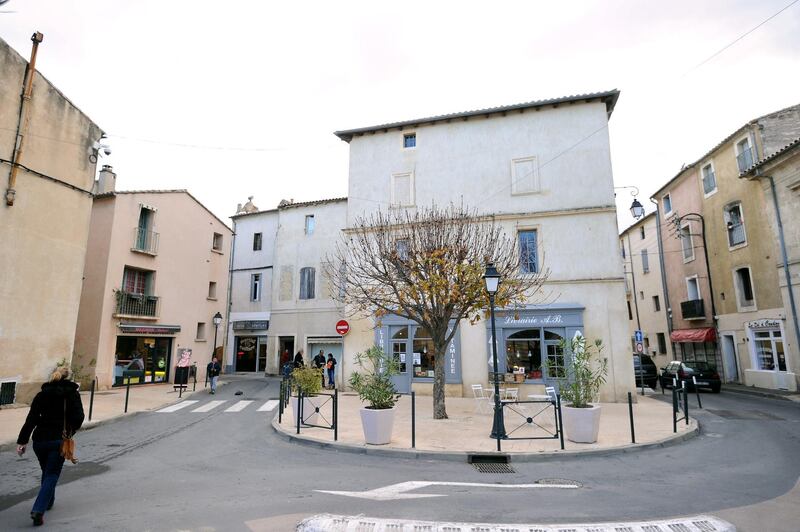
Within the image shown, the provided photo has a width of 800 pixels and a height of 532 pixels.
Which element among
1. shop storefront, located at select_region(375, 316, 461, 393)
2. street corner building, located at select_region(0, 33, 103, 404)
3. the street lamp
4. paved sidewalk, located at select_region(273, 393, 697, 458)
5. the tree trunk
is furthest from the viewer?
shop storefront, located at select_region(375, 316, 461, 393)

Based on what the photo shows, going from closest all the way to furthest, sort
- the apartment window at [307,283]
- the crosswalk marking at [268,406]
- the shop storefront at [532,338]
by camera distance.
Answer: the crosswalk marking at [268,406], the shop storefront at [532,338], the apartment window at [307,283]

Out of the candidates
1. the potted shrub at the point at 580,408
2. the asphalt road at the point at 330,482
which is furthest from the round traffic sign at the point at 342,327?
the potted shrub at the point at 580,408

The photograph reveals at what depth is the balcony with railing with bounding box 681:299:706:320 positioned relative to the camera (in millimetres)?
24297

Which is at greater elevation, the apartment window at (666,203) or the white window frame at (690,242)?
the apartment window at (666,203)

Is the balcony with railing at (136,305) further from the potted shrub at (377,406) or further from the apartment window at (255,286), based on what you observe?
the potted shrub at (377,406)

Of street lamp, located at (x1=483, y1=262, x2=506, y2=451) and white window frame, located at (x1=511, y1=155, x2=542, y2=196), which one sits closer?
street lamp, located at (x1=483, y1=262, x2=506, y2=451)

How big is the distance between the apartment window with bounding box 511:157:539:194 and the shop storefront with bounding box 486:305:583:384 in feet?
15.1

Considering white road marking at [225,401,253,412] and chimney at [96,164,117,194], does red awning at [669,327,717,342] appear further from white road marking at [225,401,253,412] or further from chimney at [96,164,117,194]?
chimney at [96,164,117,194]

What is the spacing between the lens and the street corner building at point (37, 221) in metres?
12.9

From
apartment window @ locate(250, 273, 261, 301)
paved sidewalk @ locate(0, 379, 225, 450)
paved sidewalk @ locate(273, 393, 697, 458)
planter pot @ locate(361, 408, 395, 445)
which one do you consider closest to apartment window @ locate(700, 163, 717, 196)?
paved sidewalk @ locate(273, 393, 697, 458)

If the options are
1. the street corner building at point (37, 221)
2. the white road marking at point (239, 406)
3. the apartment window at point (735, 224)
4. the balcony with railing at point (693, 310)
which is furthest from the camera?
the balcony with railing at point (693, 310)

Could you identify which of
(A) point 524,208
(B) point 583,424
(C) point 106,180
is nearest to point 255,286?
(C) point 106,180

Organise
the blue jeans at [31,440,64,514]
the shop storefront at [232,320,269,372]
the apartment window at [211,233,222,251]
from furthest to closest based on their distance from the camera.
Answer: the shop storefront at [232,320,269,372] < the apartment window at [211,233,222,251] < the blue jeans at [31,440,64,514]

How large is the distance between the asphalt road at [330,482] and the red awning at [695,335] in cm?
1532
